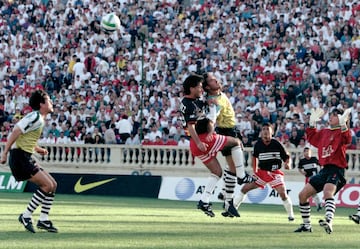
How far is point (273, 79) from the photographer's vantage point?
117 ft

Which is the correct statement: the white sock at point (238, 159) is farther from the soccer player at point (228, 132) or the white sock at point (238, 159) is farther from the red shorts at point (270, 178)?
the red shorts at point (270, 178)

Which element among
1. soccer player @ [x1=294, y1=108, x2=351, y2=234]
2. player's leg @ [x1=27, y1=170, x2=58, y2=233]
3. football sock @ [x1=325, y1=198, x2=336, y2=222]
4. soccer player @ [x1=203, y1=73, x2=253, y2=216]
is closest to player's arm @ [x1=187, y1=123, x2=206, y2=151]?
soccer player @ [x1=203, y1=73, x2=253, y2=216]

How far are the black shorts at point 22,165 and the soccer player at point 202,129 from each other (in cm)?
347

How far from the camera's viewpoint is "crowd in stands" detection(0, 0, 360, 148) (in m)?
34.7

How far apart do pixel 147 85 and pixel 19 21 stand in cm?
964

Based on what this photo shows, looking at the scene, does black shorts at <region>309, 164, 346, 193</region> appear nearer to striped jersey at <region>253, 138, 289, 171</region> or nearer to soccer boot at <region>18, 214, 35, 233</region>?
striped jersey at <region>253, 138, 289, 171</region>

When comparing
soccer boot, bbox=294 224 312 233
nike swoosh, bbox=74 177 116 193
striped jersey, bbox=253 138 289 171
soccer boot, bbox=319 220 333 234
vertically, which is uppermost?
striped jersey, bbox=253 138 289 171

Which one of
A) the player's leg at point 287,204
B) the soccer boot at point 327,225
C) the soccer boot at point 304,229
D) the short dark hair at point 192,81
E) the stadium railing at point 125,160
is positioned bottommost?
the stadium railing at point 125,160

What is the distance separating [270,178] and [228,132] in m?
2.37

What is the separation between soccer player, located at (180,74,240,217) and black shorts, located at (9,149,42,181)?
136 inches

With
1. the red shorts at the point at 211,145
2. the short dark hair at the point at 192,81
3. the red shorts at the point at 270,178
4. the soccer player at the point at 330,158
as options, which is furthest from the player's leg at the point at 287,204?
the short dark hair at the point at 192,81

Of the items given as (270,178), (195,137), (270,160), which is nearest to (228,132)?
(195,137)

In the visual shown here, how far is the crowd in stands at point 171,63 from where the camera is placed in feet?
114

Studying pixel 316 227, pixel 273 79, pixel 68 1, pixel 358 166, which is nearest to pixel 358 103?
pixel 358 166
